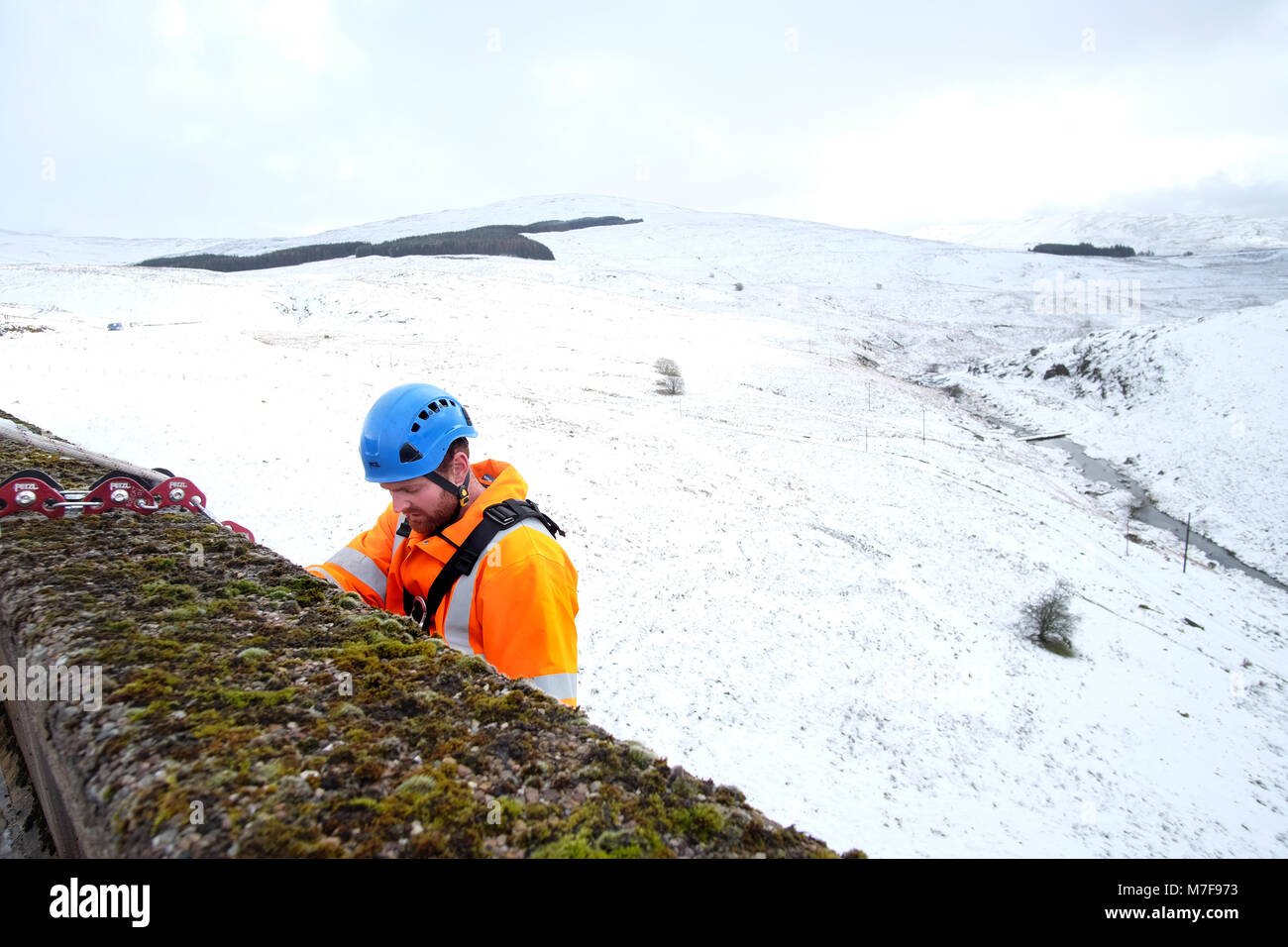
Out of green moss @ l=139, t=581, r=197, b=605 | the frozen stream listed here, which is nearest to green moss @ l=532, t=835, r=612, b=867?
green moss @ l=139, t=581, r=197, b=605

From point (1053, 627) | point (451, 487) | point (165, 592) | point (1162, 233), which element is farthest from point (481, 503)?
point (1162, 233)

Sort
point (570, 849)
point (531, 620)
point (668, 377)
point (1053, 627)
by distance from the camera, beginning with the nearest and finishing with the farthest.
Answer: point (570, 849), point (531, 620), point (1053, 627), point (668, 377)

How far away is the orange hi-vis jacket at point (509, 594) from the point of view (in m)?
2.76

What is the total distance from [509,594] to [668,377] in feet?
125

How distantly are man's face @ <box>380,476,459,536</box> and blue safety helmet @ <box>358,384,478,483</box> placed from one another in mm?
54

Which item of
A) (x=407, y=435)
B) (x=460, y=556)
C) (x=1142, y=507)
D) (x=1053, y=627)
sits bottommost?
(x=1053, y=627)

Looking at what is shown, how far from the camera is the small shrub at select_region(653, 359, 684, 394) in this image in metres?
38.1

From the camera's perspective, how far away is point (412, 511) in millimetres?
3379

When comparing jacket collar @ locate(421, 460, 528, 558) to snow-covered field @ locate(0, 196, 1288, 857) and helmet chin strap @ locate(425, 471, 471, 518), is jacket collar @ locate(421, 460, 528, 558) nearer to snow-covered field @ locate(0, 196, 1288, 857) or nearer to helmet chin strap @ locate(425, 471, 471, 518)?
helmet chin strap @ locate(425, 471, 471, 518)

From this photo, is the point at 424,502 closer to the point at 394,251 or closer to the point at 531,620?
the point at 531,620

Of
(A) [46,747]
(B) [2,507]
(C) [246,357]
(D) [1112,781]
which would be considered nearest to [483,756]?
(A) [46,747]

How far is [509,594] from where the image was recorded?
2.82 metres

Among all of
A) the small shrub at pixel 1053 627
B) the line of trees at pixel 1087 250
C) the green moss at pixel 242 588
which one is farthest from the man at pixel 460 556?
the line of trees at pixel 1087 250
